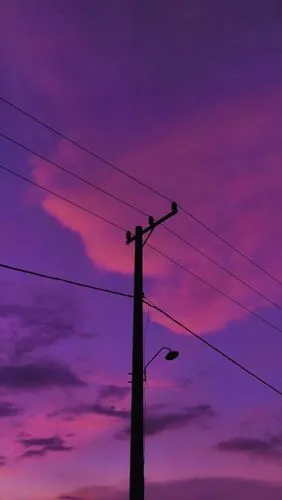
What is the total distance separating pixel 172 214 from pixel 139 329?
4.10m

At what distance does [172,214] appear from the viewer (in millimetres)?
22594

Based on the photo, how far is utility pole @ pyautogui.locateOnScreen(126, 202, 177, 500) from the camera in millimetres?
18578

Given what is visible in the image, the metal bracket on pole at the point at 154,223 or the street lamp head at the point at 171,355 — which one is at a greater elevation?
the metal bracket on pole at the point at 154,223

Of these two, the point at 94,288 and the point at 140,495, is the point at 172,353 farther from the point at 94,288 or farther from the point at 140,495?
the point at 140,495

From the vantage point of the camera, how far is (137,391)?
770 inches

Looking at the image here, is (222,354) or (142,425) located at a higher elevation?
(222,354)

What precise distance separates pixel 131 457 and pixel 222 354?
7700 millimetres

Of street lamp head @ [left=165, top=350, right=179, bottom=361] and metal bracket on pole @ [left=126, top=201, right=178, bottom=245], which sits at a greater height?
metal bracket on pole @ [left=126, top=201, right=178, bottom=245]

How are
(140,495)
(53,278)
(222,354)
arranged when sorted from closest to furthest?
1. (140,495)
2. (53,278)
3. (222,354)

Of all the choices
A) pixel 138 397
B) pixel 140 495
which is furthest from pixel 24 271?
pixel 140 495

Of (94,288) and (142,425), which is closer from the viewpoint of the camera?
(142,425)

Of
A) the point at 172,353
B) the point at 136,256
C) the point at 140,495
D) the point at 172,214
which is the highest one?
the point at 172,214

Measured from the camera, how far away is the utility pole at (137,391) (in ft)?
61.0

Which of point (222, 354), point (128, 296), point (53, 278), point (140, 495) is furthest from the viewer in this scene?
point (222, 354)
